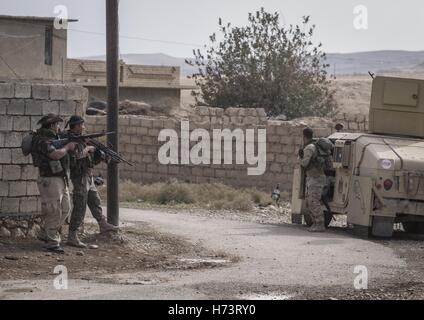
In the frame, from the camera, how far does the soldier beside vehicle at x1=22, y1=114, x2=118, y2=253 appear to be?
12438mm

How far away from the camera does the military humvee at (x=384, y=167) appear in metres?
15.2

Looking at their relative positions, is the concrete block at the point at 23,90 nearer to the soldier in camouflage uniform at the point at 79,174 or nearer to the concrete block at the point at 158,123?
the soldier in camouflage uniform at the point at 79,174

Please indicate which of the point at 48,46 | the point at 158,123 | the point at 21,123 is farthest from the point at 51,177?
the point at 48,46

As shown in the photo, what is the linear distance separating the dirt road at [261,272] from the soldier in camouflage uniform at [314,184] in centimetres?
28

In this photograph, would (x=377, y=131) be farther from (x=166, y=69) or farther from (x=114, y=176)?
(x=166, y=69)

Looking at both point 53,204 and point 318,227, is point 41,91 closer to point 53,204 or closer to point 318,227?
point 53,204

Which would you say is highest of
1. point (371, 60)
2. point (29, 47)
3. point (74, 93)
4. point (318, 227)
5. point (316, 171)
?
point (371, 60)

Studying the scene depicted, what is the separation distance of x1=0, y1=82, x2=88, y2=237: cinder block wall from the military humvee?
188 inches

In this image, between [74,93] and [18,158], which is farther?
[74,93]

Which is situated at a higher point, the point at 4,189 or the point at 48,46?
the point at 48,46

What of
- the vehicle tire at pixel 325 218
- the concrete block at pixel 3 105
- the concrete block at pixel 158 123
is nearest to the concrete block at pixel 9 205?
the concrete block at pixel 3 105

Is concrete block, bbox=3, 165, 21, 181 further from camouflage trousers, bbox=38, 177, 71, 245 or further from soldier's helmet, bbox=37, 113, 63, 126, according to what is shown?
soldier's helmet, bbox=37, 113, 63, 126

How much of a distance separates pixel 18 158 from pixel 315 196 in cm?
494

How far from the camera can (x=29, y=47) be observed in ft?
90.3
